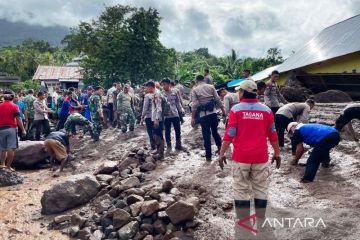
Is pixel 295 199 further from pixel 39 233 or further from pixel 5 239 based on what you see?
pixel 5 239

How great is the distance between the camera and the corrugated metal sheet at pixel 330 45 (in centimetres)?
1653

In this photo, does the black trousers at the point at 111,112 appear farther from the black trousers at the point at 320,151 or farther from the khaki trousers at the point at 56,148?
the black trousers at the point at 320,151

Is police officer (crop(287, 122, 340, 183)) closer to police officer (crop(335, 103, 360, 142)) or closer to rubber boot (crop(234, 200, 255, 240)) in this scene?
police officer (crop(335, 103, 360, 142))

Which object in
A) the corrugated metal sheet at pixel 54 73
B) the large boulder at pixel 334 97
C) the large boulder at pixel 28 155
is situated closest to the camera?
the large boulder at pixel 28 155

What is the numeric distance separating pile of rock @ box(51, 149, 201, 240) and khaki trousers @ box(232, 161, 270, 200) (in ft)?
3.45

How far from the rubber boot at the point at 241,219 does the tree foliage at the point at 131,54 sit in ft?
63.8

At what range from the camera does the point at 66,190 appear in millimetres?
6566

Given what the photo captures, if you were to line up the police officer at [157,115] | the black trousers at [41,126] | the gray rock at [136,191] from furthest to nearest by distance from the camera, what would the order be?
the black trousers at [41,126], the police officer at [157,115], the gray rock at [136,191]

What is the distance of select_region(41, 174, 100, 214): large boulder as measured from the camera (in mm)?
6543

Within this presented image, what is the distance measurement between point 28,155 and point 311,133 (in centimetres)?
786

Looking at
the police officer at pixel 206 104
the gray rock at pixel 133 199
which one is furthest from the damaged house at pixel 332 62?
the gray rock at pixel 133 199

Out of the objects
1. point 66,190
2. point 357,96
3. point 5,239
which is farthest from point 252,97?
point 357,96

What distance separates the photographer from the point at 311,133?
5.73 m

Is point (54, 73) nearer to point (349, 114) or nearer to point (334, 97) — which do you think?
point (334, 97)
